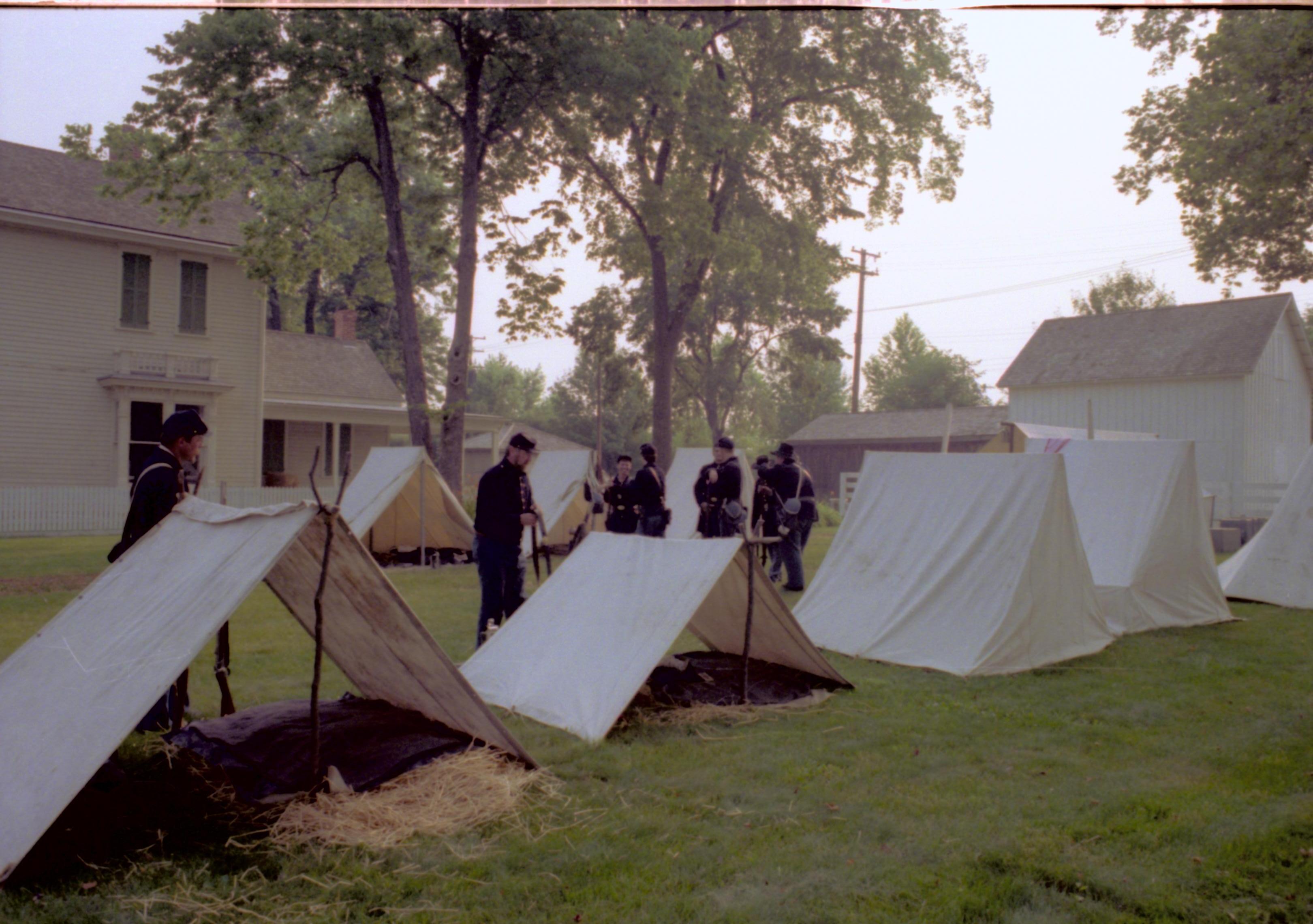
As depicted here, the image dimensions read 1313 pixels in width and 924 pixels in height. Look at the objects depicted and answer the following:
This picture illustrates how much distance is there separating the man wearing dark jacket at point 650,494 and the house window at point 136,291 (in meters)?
14.6

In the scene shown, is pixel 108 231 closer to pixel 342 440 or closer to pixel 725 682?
pixel 342 440

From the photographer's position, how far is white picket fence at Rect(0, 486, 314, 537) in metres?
18.0

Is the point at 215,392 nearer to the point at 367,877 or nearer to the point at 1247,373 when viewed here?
the point at 367,877

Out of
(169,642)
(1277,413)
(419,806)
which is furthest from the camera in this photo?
(1277,413)

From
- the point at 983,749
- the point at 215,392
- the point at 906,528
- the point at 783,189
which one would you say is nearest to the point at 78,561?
the point at 215,392

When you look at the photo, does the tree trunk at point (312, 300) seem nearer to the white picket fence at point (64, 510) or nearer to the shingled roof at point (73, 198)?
the shingled roof at point (73, 198)

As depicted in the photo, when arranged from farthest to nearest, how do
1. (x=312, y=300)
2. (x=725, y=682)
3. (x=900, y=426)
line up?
(x=312, y=300) → (x=900, y=426) → (x=725, y=682)

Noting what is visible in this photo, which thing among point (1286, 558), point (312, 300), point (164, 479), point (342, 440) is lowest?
point (1286, 558)

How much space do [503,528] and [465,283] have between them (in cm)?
1147

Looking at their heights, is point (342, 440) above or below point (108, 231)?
below

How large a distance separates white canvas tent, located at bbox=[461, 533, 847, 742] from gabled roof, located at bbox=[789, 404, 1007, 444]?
26.0 meters

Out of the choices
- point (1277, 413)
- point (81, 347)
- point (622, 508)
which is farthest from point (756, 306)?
point (622, 508)

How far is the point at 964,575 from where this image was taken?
8.00 meters

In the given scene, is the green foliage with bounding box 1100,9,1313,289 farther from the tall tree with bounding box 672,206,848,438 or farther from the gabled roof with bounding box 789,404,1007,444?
the gabled roof with bounding box 789,404,1007,444
